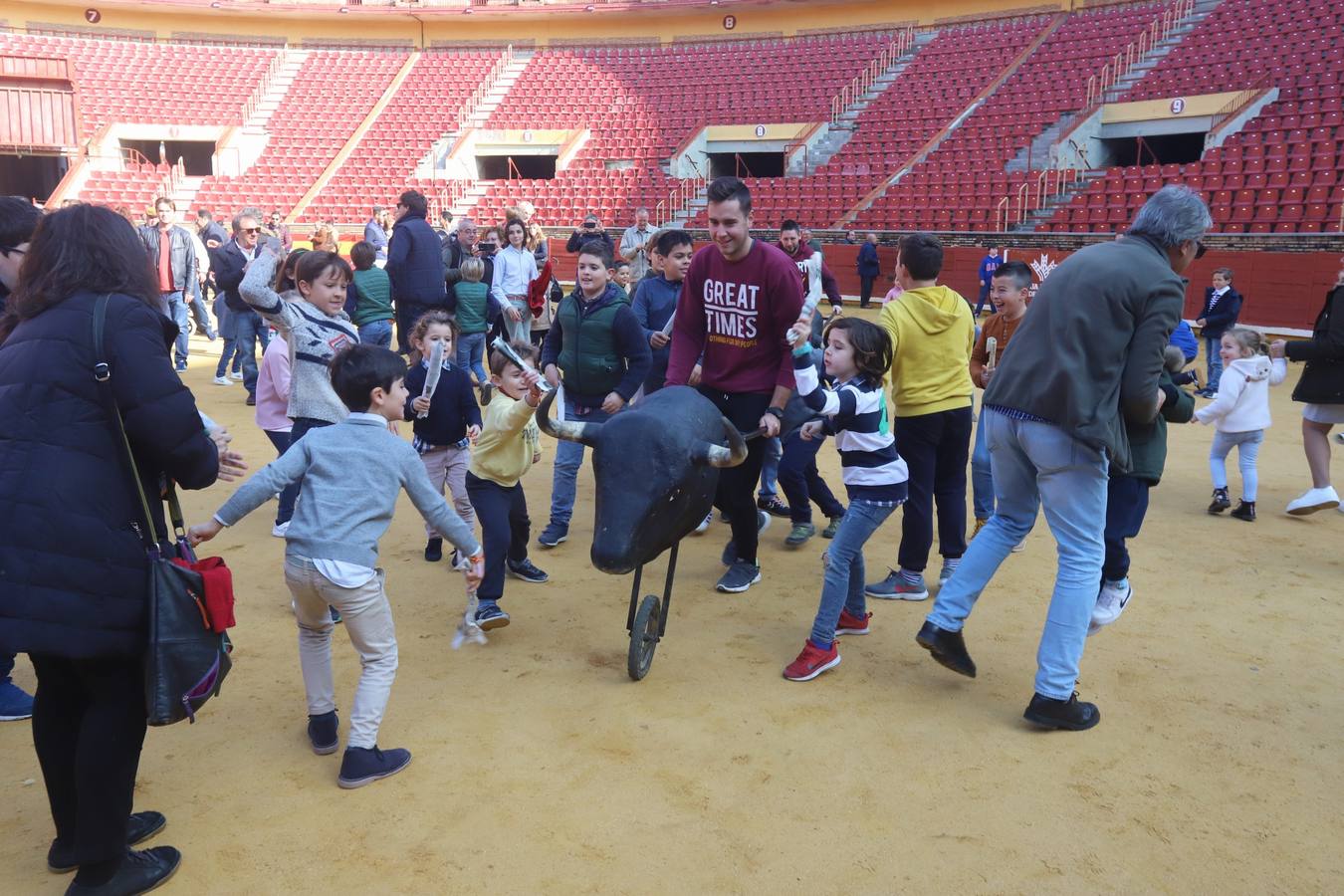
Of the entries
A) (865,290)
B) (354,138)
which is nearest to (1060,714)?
(865,290)

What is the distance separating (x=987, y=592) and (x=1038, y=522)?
1.48 meters

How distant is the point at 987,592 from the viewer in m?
5.12

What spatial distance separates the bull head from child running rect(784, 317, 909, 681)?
394 millimetres

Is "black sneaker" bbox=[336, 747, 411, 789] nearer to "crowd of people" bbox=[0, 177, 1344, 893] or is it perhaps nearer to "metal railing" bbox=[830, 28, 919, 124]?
"crowd of people" bbox=[0, 177, 1344, 893]

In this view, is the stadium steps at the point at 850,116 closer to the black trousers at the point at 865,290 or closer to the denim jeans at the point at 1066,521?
the black trousers at the point at 865,290

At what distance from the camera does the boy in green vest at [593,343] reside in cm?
548

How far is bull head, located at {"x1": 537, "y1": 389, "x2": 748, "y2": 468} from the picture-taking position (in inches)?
152

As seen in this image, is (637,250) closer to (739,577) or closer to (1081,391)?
(739,577)

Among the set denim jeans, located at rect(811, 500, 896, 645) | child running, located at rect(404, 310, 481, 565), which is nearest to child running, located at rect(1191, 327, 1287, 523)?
denim jeans, located at rect(811, 500, 896, 645)

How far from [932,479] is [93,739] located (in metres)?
3.72

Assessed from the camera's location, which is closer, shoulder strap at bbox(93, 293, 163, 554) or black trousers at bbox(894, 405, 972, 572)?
shoulder strap at bbox(93, 293, 163, 554)

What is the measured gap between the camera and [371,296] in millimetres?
8250

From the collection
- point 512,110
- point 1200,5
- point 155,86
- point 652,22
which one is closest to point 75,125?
point 155,86

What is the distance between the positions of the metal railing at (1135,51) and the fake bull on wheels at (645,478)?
20.8 meters
